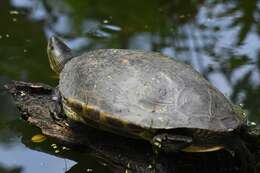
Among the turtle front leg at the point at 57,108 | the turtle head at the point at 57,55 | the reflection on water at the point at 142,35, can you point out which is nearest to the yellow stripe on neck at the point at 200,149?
the turtle front leg at the point at 57,108

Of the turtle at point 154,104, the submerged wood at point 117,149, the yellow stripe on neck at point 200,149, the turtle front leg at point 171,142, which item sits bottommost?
the submerged wood at point 117,149

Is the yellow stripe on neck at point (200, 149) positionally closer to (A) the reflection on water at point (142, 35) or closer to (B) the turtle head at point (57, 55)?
(A) the reflection on water at point (142, 35)

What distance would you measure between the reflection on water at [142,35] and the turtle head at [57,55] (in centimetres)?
13

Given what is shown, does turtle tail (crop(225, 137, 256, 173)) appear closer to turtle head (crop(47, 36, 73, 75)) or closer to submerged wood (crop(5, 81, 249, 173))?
submerged wood (crop(5, 81, 249, 173))

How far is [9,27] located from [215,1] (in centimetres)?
168

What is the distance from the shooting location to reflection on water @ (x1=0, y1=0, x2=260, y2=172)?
2809 mm

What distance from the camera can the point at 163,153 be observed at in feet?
6.25

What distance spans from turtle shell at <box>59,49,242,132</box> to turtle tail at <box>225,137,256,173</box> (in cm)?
7

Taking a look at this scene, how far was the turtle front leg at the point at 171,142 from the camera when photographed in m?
1.77

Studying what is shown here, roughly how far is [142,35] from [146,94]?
161cm

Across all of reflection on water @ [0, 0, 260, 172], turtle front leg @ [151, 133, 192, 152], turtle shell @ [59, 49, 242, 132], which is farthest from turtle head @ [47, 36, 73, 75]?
turtle front leg @ [151, 133, 192, 152]

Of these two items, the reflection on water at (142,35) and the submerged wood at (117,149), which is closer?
the submerged wood at (117,149)

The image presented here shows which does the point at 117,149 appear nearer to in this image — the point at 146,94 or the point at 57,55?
the point at 146,94

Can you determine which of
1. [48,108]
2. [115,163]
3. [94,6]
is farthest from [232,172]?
[94,6]
